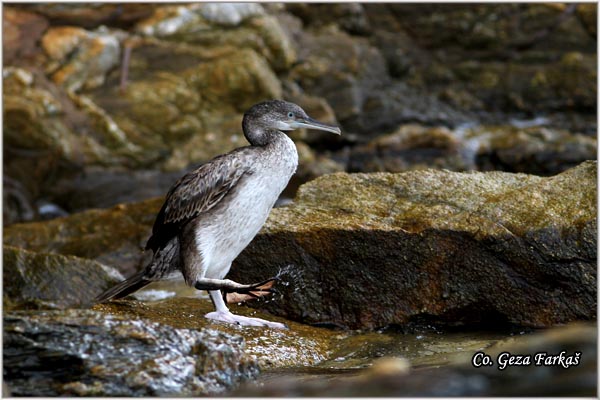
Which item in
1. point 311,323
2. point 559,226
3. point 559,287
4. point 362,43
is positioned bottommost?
point 311,323

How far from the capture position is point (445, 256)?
21.7ft

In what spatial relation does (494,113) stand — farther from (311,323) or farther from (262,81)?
(311,323)

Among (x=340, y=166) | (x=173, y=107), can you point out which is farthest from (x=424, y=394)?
(x=173, y=107)

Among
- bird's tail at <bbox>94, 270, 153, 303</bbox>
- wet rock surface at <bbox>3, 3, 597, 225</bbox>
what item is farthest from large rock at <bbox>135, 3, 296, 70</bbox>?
bird's tail at <bbox>94, 270, 153, 303</bbox>

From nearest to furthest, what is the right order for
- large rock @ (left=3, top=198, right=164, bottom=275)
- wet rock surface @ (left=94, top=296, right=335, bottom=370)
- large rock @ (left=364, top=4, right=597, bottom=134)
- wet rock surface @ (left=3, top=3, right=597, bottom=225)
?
wet rock surface @ (left=94, top=296, right=335, bottom=370), large rock @ (left=3, top=198, right=164, bottom=275), wet rock surface @ (left=3, top=3, right=597, bottom=225), large rock @ (left=364, top=4, right=597, bottom=134)

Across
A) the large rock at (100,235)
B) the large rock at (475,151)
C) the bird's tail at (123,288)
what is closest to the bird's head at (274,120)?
the bird's tail at (123,288)

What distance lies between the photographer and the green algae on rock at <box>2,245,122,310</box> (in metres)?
8.23

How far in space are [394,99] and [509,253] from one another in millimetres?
10623

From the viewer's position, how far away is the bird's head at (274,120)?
7.01 metres

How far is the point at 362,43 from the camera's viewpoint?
18250 millimetres

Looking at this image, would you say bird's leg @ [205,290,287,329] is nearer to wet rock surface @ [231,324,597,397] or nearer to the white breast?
the white breast

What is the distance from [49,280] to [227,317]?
263 cm

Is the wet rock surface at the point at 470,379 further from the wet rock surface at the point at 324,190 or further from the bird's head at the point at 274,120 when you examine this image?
the bird's head at the point at 274,120

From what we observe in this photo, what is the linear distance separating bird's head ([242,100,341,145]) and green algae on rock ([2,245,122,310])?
2.47 metres
